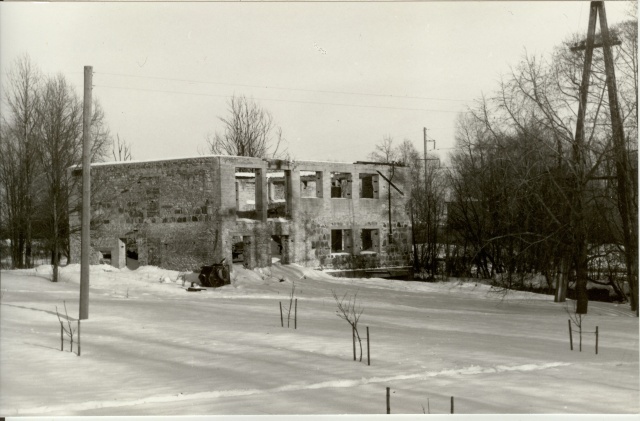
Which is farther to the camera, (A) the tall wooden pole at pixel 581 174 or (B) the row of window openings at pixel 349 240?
(B) the row of window openings at pixel 349 240

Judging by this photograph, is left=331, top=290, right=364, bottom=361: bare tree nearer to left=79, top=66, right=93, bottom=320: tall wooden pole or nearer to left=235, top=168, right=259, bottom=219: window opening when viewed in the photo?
left=79, top=66, right=93, bottom=320: tall wooden pole

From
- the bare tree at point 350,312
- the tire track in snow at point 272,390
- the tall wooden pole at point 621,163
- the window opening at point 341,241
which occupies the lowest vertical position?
the tire track in snow at point 272,390

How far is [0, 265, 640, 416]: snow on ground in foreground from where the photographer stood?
846cm

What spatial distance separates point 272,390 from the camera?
9.09 metres

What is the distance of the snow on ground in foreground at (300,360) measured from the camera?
8.46 m

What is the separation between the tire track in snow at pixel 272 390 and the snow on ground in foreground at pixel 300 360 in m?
0.02

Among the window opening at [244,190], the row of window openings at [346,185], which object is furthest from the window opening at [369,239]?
the window opening at [244,190]

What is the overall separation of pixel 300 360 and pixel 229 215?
1560 centimetres

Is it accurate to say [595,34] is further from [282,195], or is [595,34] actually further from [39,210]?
[282,195]

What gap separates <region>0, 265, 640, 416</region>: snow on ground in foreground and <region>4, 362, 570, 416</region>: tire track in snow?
0.08ft

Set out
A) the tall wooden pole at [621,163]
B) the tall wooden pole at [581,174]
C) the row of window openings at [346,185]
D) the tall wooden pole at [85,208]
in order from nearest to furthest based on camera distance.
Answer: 1. the tall wooden pole at [85,208]
2. the tall wooden pole at [621,163]
3. the tall wooden pole at [581,174]
4. the row of window openings at [346,185]

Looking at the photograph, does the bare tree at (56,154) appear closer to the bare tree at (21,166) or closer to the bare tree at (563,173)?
the bare tree at (21,166)

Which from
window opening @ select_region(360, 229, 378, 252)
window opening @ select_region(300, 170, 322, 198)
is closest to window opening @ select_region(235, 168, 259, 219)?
window opening @ select_region(300, 170, 322, 198)

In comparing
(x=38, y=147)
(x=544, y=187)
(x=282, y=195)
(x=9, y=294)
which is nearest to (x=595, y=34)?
(x=544, y=187)
